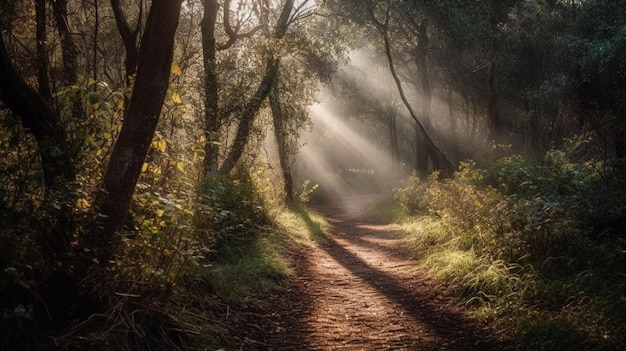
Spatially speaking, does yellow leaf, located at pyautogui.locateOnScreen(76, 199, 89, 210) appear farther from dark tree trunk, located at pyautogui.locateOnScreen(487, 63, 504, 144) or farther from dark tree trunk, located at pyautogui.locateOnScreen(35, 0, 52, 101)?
dark tree trunk, located at pyautogui.locateOnScreen(487, 63, 504, 144)

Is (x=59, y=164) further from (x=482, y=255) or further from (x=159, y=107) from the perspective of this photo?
(x=482, y=255)

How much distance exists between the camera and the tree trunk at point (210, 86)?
9.70 meters

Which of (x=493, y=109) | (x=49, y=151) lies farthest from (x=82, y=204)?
(x=493, y=109)

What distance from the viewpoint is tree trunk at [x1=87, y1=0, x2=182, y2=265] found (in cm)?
402

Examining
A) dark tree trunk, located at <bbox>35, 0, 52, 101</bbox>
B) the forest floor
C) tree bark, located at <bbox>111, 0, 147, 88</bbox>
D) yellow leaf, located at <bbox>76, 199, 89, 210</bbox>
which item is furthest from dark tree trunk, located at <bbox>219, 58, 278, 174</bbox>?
yellow leaf, located at <bbox>76, 199, 89, 210</bbox>

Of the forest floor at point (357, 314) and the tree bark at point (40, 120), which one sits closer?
the tree bark at point (40, 120)

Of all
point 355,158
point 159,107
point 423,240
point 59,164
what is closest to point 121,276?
point 59,164

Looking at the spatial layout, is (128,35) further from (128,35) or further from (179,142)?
(179,142)

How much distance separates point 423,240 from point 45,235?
7.24 m

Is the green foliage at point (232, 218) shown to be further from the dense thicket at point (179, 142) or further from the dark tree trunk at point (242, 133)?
the dark tree trunk at point (242, 133)

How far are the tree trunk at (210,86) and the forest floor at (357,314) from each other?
293 centimetres

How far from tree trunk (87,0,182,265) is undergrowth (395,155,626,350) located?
12.8 ft

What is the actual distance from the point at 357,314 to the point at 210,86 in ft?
19.6

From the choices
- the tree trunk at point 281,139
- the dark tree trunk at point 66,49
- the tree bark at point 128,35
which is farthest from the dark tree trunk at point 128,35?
the tree trunk at point 281,139
